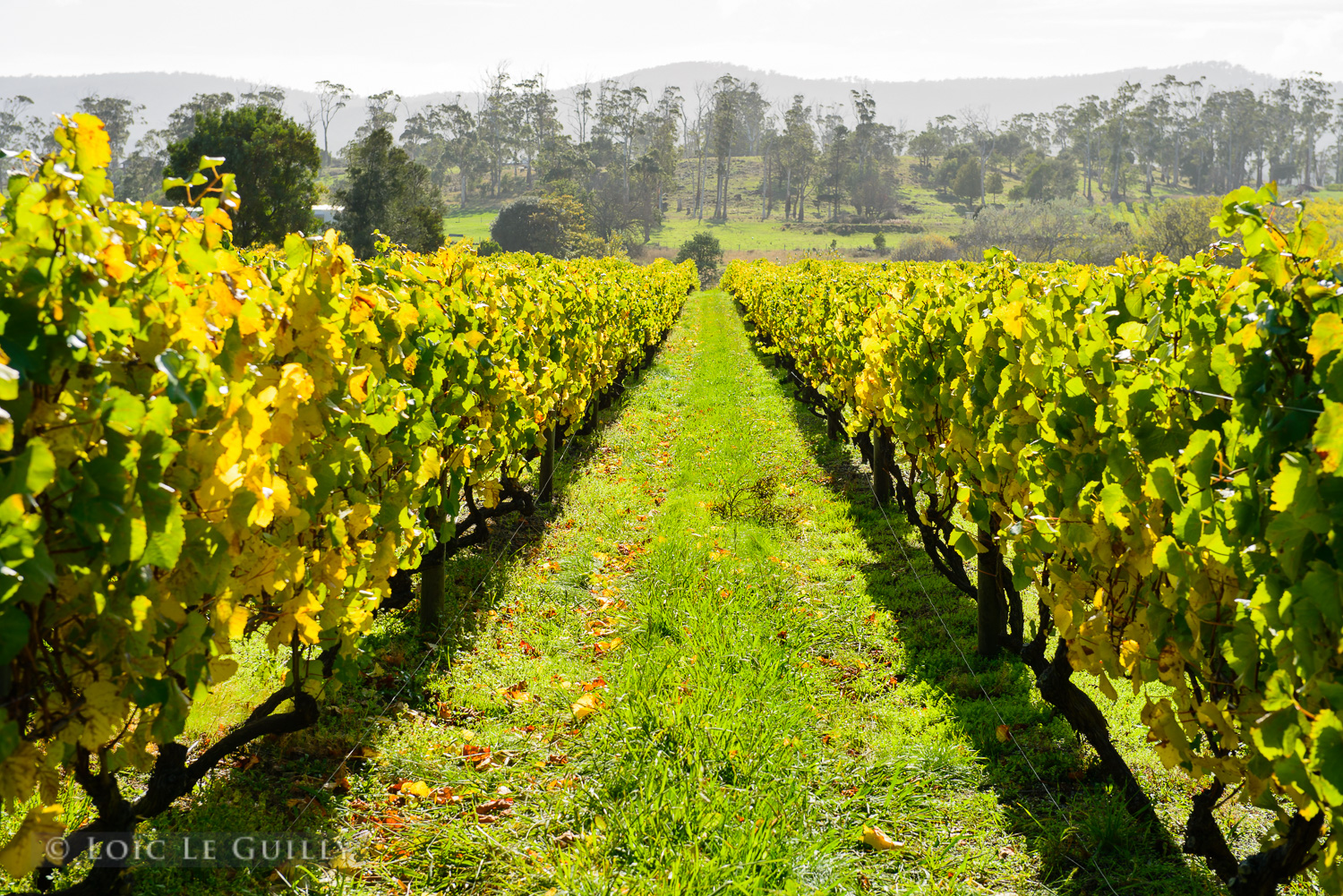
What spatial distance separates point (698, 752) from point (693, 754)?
1.2 inches

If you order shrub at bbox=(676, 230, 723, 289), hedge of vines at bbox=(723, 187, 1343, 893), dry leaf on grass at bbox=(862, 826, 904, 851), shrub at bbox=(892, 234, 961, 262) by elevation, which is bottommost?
dry leaf on grass at bbox=(862, 826, 904, 851)

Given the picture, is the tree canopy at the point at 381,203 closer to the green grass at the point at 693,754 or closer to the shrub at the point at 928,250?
the green grass at the point at 693,754

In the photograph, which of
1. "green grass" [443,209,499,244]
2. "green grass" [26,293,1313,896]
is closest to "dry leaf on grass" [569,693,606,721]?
"green grass" [26,293,1313,896]

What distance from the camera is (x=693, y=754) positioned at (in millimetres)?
3635

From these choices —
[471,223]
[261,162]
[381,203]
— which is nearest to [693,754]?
[261,162]

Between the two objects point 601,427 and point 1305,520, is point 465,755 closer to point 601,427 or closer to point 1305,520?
point 1305,520

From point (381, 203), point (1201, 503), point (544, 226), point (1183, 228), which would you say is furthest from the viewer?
→ point (544, 226)

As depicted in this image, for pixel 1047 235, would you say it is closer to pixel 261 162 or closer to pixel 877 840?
pixel 261 162

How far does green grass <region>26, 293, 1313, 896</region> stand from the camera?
306 centimetres

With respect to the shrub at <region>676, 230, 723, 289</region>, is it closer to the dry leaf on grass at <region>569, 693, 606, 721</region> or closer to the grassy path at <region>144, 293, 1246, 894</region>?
the grassy path at <region>144, 293, 1246, 894</region>

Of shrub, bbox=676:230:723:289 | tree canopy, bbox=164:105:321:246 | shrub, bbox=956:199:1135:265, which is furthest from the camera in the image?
shrub, bbox=956:199:1135:265

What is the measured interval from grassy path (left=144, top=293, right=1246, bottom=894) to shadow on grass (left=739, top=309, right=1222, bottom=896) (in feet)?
0.04

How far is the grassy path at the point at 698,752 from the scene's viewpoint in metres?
3.07

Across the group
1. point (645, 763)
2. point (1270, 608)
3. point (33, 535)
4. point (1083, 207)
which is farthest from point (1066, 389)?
point (1083, 207)
